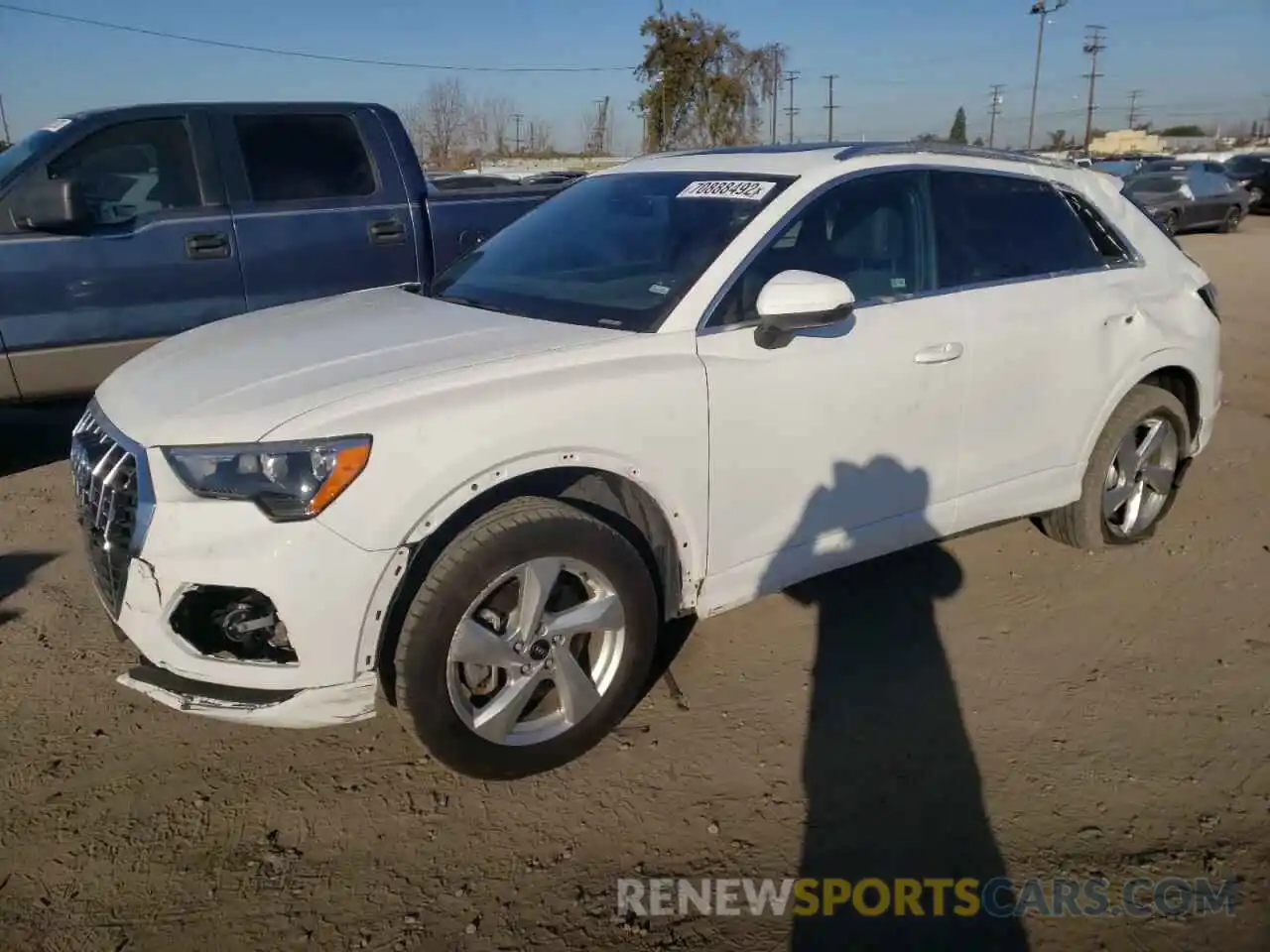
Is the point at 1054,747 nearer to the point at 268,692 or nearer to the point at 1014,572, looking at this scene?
the point at 1014,572

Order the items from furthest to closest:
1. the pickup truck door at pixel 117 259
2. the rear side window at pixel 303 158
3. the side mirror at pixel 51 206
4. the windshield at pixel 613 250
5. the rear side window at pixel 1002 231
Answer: the rear side window at pixel 303 158
the pickup truck door at pixel 117 259
the side mirror at pixel 51 206
the rear side window at pixel 1002 231
the windshield at pixel 613 250

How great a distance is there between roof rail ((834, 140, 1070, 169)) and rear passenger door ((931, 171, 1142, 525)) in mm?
103

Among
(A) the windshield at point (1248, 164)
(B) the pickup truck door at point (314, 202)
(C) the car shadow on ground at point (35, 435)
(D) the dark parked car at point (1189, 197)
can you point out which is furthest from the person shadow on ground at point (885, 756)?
(A) the windshield at point (1248, 164)

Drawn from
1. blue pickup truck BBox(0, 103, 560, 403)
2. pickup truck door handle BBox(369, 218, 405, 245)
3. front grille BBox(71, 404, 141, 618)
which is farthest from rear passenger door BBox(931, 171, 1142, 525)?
pickup truck door handle BBox(369, 218, 405, 245)

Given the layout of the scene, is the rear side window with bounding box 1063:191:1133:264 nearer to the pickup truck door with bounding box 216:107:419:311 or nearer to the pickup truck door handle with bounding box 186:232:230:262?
the pickup truck door with bounding box 216:107:419:311

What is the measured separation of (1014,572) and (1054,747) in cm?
140

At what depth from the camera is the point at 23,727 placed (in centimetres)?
325

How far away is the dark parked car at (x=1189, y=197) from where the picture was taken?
2153 cm

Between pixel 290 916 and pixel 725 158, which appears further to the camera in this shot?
pixel 725 158

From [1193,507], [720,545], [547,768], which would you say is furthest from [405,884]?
[1193,507]

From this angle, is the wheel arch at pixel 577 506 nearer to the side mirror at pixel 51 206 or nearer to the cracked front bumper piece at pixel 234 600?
the cracked front bumper piece at pixel 234 600

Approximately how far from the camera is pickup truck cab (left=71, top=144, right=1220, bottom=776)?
2.53m

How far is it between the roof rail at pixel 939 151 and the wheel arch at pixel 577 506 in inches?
58.5

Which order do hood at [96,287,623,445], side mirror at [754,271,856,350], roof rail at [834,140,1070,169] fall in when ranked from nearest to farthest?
1. hood at [96,287,623,445]
2. side mirror at [754,271,856,350]
3. roof rail at [834,140,1070,169]
